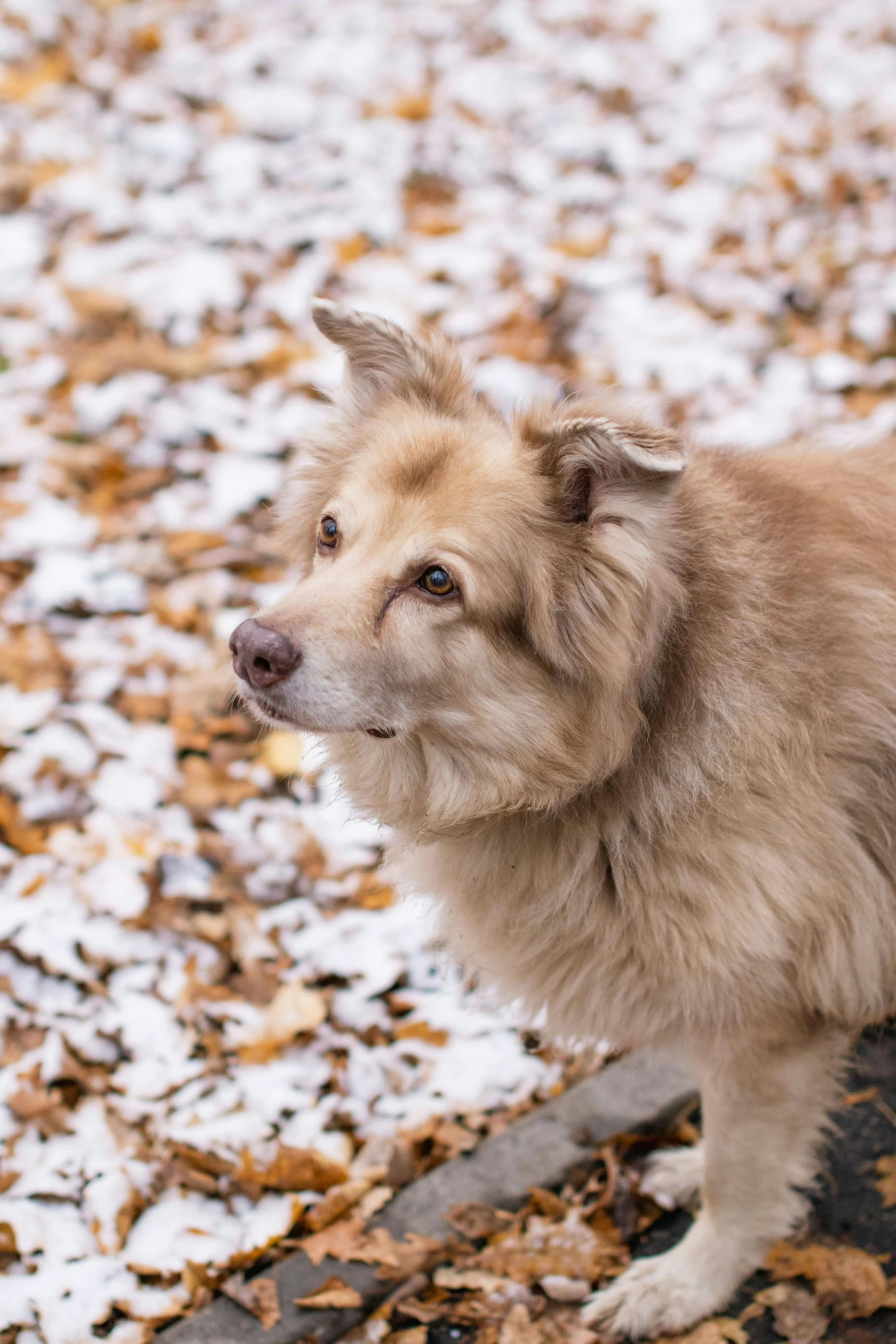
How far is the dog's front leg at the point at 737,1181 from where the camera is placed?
274cm

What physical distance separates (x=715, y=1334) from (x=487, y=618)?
1963 millimetres

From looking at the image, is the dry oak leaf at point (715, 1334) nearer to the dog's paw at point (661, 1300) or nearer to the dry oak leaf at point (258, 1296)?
the dog's paw at point (661, 1300)

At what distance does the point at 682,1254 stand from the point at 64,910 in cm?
219

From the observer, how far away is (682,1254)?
3.02 metres

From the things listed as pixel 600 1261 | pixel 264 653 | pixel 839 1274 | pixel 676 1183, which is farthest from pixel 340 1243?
pixel 264 653

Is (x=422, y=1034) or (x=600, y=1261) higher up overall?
(x=422, y=1034)

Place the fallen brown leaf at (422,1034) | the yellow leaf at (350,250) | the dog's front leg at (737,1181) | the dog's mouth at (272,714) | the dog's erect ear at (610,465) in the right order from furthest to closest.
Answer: the yellow leaf at (350,250) → the fallen brown leaf at (422,1034) → the dog's front leg at (737,1181) → the dog's mouth at (272,714) → the dog's erect ear at (610,465)

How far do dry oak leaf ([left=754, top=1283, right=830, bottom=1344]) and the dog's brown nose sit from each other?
6.88 feet

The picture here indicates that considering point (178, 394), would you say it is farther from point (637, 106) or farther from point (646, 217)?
point (637, 106)

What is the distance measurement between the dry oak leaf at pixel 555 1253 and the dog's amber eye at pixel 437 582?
72.0 inches

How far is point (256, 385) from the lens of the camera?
6.18m

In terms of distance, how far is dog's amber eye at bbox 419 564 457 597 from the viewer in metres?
2.51

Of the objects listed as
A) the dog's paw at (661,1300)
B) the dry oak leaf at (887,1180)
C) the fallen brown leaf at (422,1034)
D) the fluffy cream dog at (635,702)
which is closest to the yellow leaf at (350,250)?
→ the fluffy cream dog at (635,702)

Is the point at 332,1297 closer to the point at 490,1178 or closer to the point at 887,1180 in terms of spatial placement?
the point at 490,1178
